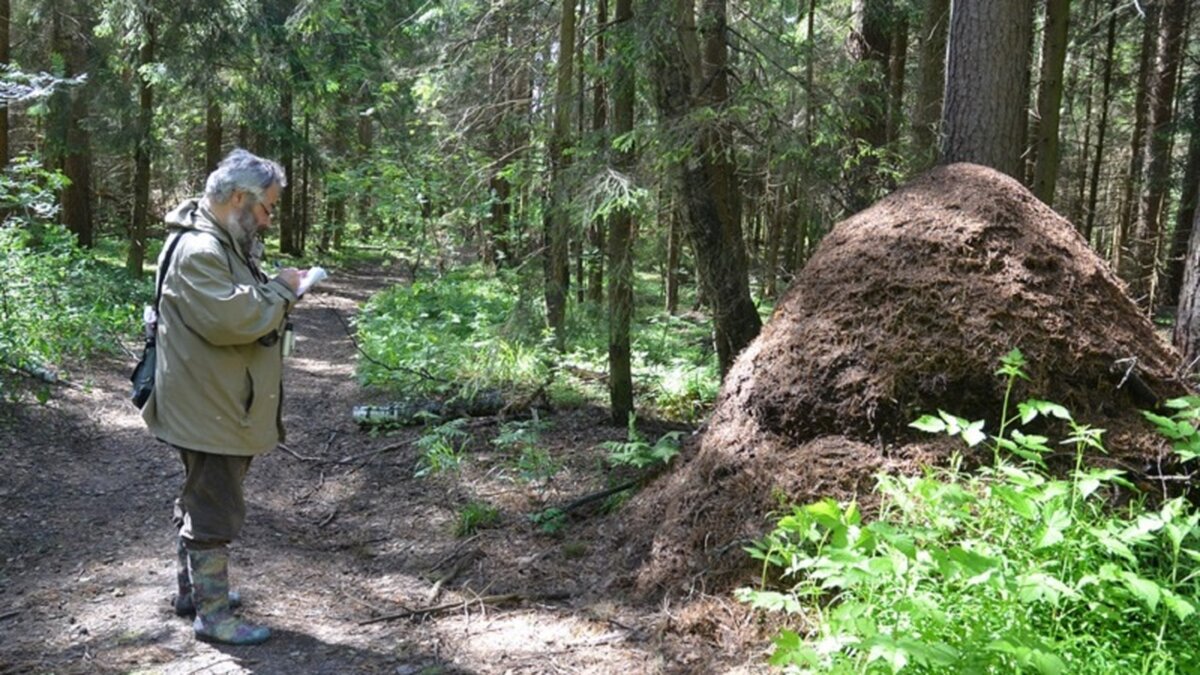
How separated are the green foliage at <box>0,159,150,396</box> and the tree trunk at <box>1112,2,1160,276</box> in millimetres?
15342

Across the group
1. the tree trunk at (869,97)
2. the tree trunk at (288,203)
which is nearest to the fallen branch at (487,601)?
the tree trunk at (869,97)

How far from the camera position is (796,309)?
4816 mm

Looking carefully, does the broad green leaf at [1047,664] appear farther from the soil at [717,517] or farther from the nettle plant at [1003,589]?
the soil at [717,517]

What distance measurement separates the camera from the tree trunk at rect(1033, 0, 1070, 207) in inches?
358

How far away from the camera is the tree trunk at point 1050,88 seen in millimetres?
9094

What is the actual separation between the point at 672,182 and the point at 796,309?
2.17m

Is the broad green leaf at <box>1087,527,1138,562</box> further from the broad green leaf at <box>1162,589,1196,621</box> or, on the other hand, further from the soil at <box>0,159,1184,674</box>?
the soil at <box>0,159,1184,674</box>

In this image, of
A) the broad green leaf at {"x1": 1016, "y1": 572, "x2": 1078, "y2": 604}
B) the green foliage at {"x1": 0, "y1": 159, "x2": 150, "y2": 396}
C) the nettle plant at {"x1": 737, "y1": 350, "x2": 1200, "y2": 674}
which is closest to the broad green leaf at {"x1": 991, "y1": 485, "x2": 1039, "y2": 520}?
the nettle plant at {"x1": 737, "y1": 350, "x2": 1200, "y2": 674}

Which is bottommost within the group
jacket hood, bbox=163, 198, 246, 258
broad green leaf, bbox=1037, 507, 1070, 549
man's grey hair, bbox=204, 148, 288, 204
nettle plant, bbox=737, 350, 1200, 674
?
nettle plant, bbox=737, 350, 1200, 674

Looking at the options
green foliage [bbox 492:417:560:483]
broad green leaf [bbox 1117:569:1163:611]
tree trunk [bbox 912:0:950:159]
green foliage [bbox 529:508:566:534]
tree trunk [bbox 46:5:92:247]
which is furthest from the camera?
tree trunk [bbox 46:5:92:247]

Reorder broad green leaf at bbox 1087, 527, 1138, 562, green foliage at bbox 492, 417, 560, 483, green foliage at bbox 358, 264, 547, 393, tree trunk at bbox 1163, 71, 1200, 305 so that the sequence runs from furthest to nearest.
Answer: tree trunk at bbox 1163, 71, 1200, 305
green foliage at bbox 358, 264, 547, 393
green foliage at bbox 492, 417, 560, 483
broad green leaf at bbox 1087, 527, 1138, 562

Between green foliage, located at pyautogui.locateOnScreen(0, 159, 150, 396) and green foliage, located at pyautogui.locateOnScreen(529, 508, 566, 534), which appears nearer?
green foliage, located at pyautogui.locateOnScreen(529, 508, 566, 534)

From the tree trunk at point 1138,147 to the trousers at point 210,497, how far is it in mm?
14401

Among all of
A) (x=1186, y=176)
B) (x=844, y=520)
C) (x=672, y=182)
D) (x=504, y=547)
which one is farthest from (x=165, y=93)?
(x=1186, y=176)
